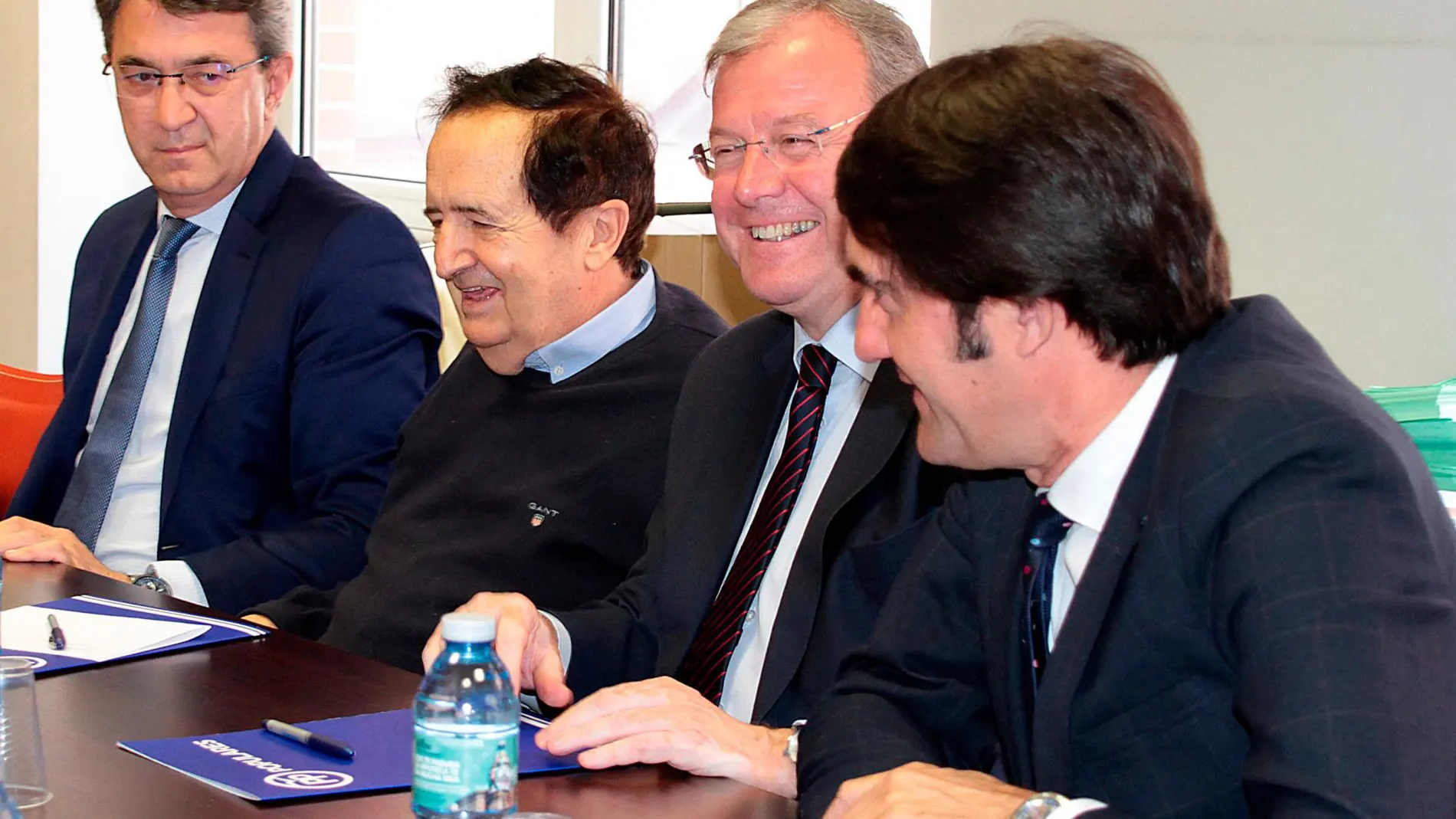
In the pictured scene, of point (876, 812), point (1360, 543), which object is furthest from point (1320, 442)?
point (876, 812)

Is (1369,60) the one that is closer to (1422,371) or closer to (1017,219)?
(1422,371)

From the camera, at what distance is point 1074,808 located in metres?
1.17

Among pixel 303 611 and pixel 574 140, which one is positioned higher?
pixel 574 140

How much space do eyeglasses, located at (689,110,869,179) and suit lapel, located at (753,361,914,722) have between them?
0.43 metres

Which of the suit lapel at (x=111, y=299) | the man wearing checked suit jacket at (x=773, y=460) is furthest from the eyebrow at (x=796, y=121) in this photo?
the suit lapel at (x=111, y=299)

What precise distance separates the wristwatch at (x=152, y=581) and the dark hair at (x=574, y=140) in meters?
0.86

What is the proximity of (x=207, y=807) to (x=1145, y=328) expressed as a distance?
87 centimetres

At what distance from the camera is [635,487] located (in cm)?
218

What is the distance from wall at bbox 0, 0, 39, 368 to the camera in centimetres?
512

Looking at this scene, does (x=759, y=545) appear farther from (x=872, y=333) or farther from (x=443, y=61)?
(x=443, y=61)

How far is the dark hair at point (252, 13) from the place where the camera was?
2.87 m

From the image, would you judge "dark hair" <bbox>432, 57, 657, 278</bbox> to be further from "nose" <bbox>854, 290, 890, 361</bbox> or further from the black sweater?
"nose" <bbox>854, 290, 890, 361</bbox>

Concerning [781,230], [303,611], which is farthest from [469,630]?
[303,611]

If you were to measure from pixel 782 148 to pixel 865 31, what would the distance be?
7.7 inches
